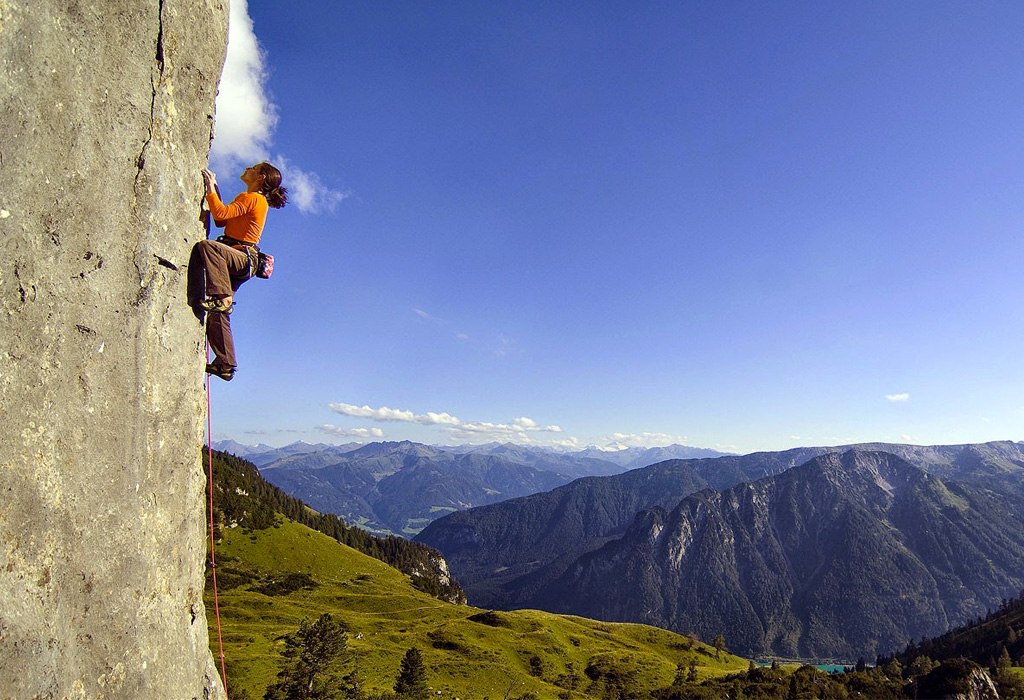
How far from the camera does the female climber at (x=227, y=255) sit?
6027mm

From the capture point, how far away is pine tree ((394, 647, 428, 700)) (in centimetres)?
5172

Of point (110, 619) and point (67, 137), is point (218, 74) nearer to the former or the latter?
point (67, 137)

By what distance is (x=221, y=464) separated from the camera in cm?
18012

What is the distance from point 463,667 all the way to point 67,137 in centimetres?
7931

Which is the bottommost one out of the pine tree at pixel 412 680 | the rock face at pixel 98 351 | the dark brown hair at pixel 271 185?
the pine tree at pixel 412 680

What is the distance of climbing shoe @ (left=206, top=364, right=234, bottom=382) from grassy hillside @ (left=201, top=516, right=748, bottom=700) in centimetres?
5147

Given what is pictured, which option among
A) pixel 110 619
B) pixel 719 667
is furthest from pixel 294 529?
pixel 110 619

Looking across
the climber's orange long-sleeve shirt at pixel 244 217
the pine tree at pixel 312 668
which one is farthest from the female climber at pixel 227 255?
the pine tree at pixel 312 668

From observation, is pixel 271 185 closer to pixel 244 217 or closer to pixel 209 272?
pixel 244 217

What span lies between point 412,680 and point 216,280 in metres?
59.2

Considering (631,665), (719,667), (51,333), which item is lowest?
(719,667)

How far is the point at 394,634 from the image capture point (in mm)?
77812

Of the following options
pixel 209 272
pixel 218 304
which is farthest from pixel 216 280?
pixel 218 304

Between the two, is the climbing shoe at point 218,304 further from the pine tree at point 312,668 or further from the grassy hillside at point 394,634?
the pine tree at point 312,668
